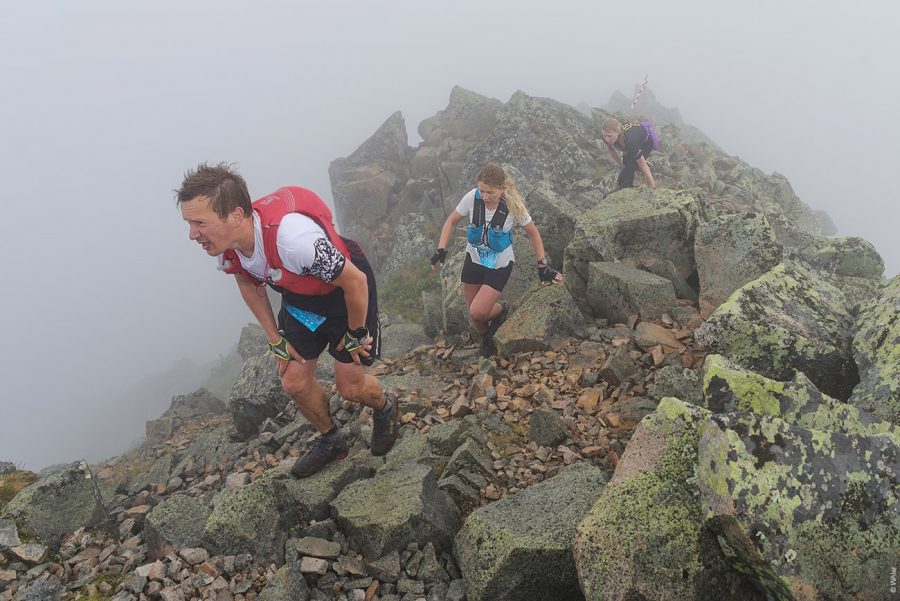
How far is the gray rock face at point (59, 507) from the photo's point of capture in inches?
273

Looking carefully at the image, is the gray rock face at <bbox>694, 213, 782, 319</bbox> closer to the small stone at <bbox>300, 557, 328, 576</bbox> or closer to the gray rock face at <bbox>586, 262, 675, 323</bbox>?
the gray rock face at <bbox>586, 262, 675, 323</bbox>

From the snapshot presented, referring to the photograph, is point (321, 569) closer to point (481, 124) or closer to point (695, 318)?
point (695, 318)

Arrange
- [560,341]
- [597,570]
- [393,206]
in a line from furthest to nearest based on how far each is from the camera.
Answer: [393,206] → [560,341] → [597,570]

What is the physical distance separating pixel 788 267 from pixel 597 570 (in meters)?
6.36

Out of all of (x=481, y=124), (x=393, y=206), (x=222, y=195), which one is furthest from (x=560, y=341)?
(x=481, y=124)

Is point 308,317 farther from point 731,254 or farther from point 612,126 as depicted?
point 612,126

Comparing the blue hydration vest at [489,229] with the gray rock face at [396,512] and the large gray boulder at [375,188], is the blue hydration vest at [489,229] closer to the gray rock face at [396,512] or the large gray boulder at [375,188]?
the gray rock face at [396,512]

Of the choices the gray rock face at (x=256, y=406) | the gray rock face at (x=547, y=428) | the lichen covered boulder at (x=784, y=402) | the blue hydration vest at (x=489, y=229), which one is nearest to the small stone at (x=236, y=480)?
the gray rock face at (x=256, y=406)

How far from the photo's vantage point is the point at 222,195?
5.15 meters

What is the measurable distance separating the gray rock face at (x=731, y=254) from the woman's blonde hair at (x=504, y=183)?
427 cm

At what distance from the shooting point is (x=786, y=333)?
6.52 meters

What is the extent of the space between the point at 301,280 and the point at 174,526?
13.2ft

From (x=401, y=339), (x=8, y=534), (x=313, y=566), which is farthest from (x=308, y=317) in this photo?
(x=401, y=339)

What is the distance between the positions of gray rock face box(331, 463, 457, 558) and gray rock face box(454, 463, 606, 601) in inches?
15.5
